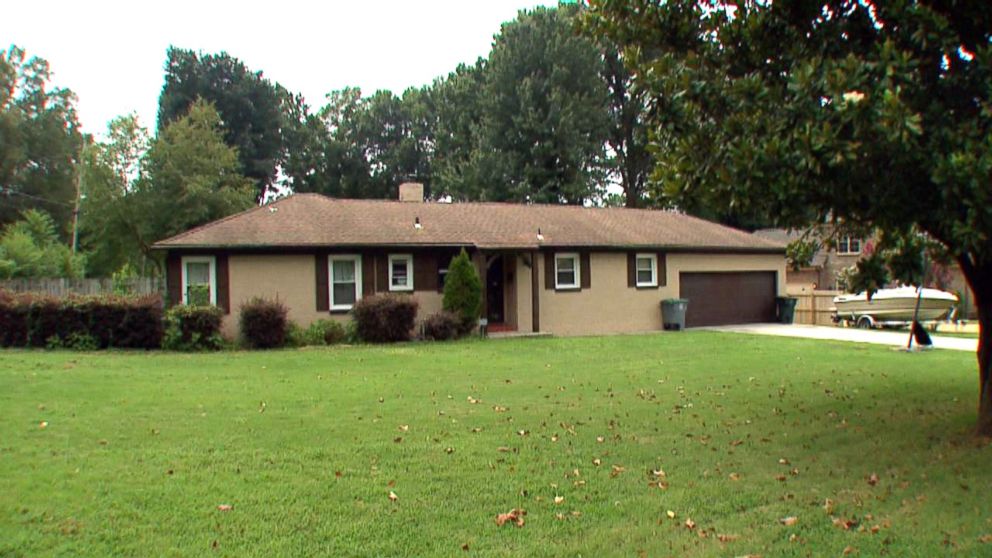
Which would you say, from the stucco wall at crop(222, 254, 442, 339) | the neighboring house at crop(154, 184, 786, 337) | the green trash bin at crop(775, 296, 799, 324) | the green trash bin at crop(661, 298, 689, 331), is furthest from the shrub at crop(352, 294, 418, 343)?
the green trash bin at crop(775, 296, 799, 324)

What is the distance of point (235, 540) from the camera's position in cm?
477

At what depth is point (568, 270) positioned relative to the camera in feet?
77.2

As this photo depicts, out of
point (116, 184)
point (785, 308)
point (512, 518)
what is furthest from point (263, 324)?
point (785, 308)

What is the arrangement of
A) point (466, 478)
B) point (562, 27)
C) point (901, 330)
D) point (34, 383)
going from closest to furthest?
point (466, 478) → point (34, 383) → point (901, 330) → point (562, 27)

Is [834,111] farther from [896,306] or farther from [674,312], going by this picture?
[896,306]

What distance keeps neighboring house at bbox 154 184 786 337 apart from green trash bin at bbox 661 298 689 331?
0.35m

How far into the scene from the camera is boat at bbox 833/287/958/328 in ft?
77.8

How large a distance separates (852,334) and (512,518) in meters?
19.8

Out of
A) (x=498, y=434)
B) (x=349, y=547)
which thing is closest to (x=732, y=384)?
(x=498, y=434)

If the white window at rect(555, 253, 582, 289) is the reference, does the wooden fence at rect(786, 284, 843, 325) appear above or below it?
below

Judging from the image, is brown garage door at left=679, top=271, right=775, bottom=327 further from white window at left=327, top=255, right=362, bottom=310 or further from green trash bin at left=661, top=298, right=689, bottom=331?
white window at left=327, top=255, right=362, bottom=310

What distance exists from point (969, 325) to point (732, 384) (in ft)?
65.7

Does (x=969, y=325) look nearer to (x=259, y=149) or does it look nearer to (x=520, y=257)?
(x=520, y=257)

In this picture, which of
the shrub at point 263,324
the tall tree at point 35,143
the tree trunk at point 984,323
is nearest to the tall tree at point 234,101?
the tall tree at point 35,143
